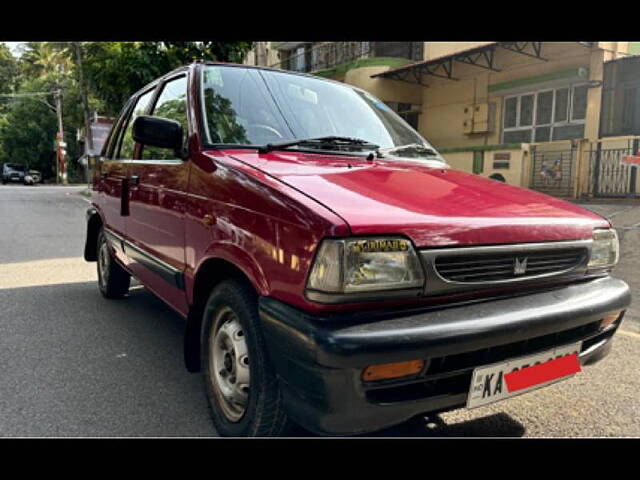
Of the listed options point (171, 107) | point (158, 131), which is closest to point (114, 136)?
point (171, 107)

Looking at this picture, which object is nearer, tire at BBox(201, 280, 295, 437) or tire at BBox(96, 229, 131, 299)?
tire at BBox(201, 280, 295, 437)

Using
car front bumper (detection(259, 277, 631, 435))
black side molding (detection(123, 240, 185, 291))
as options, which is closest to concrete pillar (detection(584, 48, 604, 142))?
black side molding (detection(123, 240, 185, 291))

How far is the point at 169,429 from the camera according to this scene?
2.42 m

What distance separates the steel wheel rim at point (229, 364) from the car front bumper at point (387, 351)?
365 millimetres

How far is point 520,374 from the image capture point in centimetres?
195

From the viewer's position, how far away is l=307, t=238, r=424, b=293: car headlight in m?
1.69

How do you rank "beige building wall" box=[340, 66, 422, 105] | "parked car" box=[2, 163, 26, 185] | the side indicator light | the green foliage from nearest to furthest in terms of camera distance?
the side indicator light
"beige building wall" box=[340, 66, 422, 105]
"parked car" box=[2, 163, 26, 185]
the green foliage

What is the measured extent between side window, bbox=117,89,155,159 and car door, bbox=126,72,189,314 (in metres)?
0.20

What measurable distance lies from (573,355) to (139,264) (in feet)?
8.99

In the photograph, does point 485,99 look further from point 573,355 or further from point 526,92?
point 573,355

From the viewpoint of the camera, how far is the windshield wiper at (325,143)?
2.52 m

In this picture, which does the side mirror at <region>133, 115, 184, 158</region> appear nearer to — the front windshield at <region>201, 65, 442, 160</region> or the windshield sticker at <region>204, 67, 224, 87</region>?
the front windshield at <region>201, 65, 442, 160</region>
